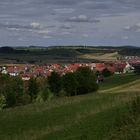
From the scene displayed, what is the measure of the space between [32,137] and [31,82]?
→ 218 feet

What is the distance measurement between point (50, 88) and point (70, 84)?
6057 millimetres

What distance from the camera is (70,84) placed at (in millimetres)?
79375

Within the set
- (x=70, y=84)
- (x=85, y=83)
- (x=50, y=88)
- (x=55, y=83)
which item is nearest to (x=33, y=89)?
(x=50, y=88)

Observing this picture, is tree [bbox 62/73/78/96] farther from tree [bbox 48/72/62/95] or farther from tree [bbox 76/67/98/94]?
tree [bbox 48/72/62/95]

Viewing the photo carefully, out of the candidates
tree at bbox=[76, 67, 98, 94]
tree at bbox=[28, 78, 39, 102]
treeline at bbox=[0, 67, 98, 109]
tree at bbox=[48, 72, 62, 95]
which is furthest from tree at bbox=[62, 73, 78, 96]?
tree at bbox=[28, 78, 39, 102]

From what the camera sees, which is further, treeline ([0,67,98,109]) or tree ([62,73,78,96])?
treeline ([0,67,98,109])

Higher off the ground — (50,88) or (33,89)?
(50,88)

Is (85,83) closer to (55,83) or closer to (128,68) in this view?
(55,83)

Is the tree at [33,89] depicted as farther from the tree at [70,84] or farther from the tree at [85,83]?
the tree at [85,83]

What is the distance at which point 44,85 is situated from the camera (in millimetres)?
89188

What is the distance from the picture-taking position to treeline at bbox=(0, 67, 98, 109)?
79375 mm

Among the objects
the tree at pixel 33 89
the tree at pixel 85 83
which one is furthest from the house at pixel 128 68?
the tree at pixel 33 89

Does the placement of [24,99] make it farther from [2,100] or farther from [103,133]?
[103,133]

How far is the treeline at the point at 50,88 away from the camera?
79.4 metres
